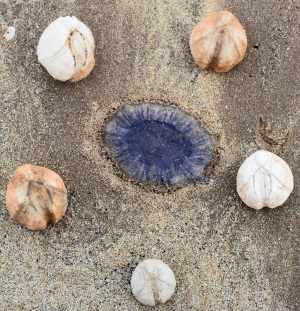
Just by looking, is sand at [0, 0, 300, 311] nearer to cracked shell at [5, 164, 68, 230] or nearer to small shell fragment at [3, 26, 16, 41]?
small shell fragment at [3, 26, 16, 41]

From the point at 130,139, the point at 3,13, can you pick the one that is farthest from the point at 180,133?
the point at 3,13

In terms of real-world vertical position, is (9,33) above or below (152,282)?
above

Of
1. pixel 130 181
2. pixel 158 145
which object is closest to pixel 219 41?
pixel 158 145

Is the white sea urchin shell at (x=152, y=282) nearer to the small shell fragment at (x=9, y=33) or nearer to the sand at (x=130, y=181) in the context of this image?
the sand at (x=130, y=181)

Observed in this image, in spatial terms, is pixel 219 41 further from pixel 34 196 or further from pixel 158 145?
pixel 34 196

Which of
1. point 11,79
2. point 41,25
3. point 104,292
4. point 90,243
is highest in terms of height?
point 41,25

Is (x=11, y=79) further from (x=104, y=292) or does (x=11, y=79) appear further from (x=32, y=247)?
(x=104, y=292)
